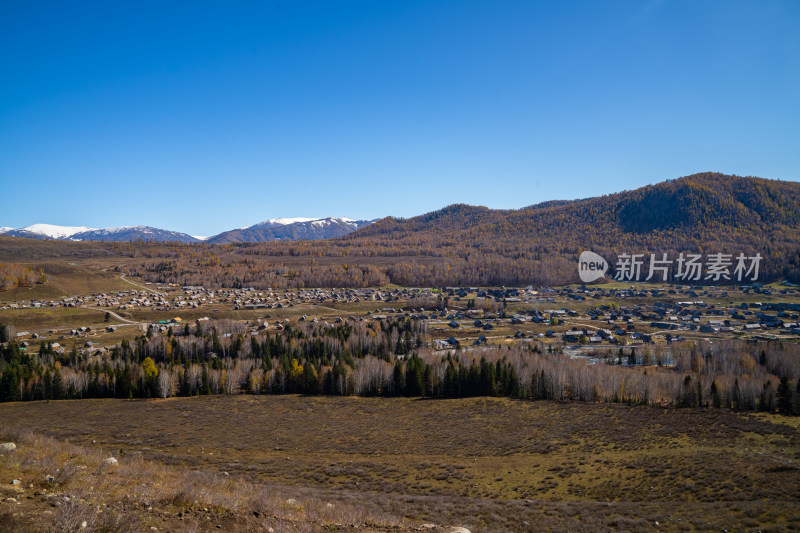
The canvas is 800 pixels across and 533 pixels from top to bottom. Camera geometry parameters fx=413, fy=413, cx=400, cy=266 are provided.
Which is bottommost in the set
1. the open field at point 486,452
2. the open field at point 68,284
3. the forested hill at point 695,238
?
the open field at point 486,452

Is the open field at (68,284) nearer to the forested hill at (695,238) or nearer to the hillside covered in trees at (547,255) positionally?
the hillside covered in trees at (547,255)

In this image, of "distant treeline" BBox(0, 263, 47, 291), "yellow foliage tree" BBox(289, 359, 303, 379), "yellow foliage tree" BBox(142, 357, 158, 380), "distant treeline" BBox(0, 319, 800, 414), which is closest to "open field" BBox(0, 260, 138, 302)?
"distant treeline" BBox(0, 263, 47, 291)

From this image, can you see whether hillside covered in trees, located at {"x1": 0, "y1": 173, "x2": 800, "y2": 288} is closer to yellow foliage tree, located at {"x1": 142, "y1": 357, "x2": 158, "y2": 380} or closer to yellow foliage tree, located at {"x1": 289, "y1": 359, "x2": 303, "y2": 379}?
yellow foliage tree, located at {"x1": 142, "y1": 357, "x2": 158, "y2": 380}

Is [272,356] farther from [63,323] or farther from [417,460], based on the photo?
[63,323]

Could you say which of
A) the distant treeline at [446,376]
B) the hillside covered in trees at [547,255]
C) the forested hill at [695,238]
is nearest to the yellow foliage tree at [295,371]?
the distant treeline at [446,376]

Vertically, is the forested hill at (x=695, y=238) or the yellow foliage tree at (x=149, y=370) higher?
the forested hill at (x=695, y=238)

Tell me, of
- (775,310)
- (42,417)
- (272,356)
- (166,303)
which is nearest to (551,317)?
(775,310)

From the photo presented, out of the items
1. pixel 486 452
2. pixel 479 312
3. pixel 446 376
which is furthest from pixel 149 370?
pixel 479 312
